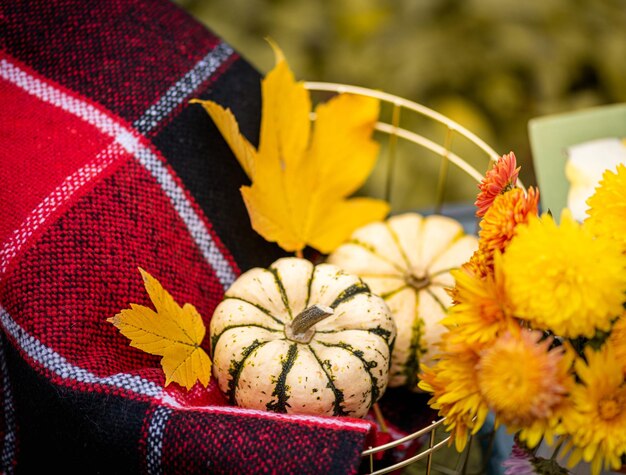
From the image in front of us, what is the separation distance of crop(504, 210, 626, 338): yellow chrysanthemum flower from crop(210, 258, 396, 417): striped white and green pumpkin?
0.23 metres

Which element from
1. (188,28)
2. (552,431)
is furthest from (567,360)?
(188,28)

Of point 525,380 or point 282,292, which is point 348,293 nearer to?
point 282,292

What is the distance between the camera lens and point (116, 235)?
77cm

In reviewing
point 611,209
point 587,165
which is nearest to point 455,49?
point 587,165

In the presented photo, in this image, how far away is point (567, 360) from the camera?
536 mm

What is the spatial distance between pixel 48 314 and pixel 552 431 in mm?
487

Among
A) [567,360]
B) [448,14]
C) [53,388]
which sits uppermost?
[448,14]

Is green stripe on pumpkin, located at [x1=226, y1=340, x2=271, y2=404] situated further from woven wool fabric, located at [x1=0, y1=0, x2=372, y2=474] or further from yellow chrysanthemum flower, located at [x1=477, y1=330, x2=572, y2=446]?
yellow chrysanthemum flower, located at [x1=477, y1=330, x2=572, y2=446]

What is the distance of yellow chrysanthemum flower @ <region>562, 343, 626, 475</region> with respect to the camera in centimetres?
54

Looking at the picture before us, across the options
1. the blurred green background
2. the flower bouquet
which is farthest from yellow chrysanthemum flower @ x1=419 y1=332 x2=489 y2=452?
the blurred green background

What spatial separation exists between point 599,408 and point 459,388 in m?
0.11

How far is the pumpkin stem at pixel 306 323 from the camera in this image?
0.71 m

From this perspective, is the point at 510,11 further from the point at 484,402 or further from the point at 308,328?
the point at 484,402

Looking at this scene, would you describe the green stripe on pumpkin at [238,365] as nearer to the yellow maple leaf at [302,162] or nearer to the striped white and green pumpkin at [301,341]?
the striped white and green pumpkin at [301,341]
